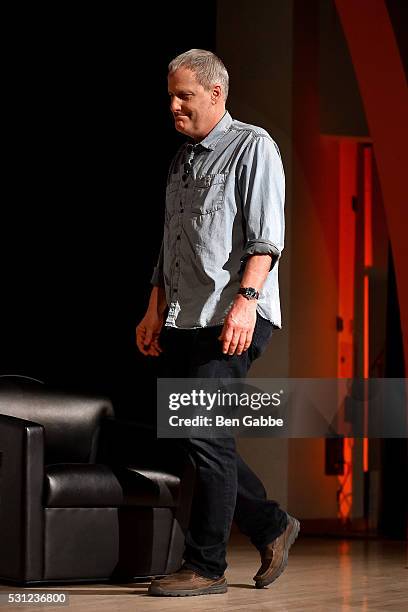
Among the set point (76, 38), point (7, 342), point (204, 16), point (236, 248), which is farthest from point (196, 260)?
point (204, 16)

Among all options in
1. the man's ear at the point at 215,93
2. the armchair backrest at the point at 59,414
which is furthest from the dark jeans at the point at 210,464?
the armchair backrest at the point at 59,414

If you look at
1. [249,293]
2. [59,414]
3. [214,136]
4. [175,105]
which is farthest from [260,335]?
[59,414]

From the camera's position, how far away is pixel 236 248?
10.2 ft

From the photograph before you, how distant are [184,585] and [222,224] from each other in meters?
1.00

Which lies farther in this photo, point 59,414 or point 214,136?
point 59,414

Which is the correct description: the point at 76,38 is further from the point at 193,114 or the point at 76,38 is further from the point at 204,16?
the point at 193,114

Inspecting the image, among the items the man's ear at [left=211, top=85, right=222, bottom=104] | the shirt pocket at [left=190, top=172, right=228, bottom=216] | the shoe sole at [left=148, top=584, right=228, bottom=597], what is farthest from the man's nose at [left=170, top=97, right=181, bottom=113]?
the shoe sole at [left=148, top=584, right=228, bottom=597]

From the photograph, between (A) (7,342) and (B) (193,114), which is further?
(A) (7,342)

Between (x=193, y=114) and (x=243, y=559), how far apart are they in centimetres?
190

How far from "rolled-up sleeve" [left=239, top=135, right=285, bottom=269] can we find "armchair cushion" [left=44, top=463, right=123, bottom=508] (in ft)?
2.58

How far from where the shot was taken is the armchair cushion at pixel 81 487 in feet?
10.5

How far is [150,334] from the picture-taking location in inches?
132

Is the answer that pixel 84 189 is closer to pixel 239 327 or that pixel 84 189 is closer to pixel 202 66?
pixel 202 66

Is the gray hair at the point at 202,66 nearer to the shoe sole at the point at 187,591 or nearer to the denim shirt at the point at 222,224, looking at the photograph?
the denim shirt at the point at 222,224
